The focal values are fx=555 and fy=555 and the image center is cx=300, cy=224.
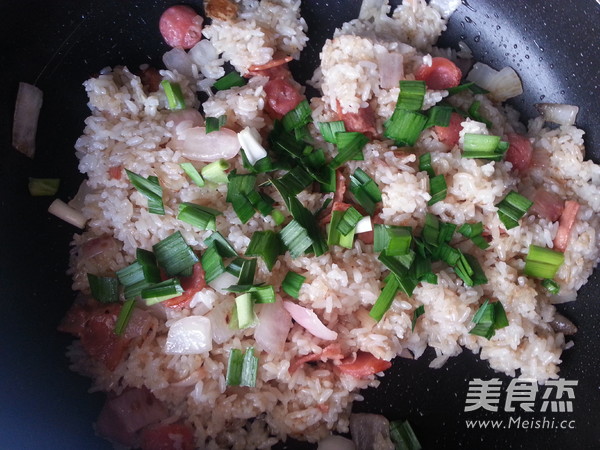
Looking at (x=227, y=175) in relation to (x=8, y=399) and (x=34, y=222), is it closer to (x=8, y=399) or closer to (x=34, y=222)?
(x=34, y=222)

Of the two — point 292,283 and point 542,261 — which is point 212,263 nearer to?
point 292,283

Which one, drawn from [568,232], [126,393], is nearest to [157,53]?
[126,393]

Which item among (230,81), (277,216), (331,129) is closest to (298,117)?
(331,129)

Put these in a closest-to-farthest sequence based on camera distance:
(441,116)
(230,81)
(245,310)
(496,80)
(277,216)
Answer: (245,310)
(277,216)
(441,116)
(230,81)
(496,80)

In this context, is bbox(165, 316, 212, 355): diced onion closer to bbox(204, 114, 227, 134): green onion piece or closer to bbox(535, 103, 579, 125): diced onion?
bbox(204, 114, 227, 134): green onion piece

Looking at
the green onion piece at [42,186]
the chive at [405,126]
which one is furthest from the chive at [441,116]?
the green onion piece at [42,186]

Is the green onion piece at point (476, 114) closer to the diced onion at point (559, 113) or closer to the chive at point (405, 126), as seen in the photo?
the chive at point (405, 126)
